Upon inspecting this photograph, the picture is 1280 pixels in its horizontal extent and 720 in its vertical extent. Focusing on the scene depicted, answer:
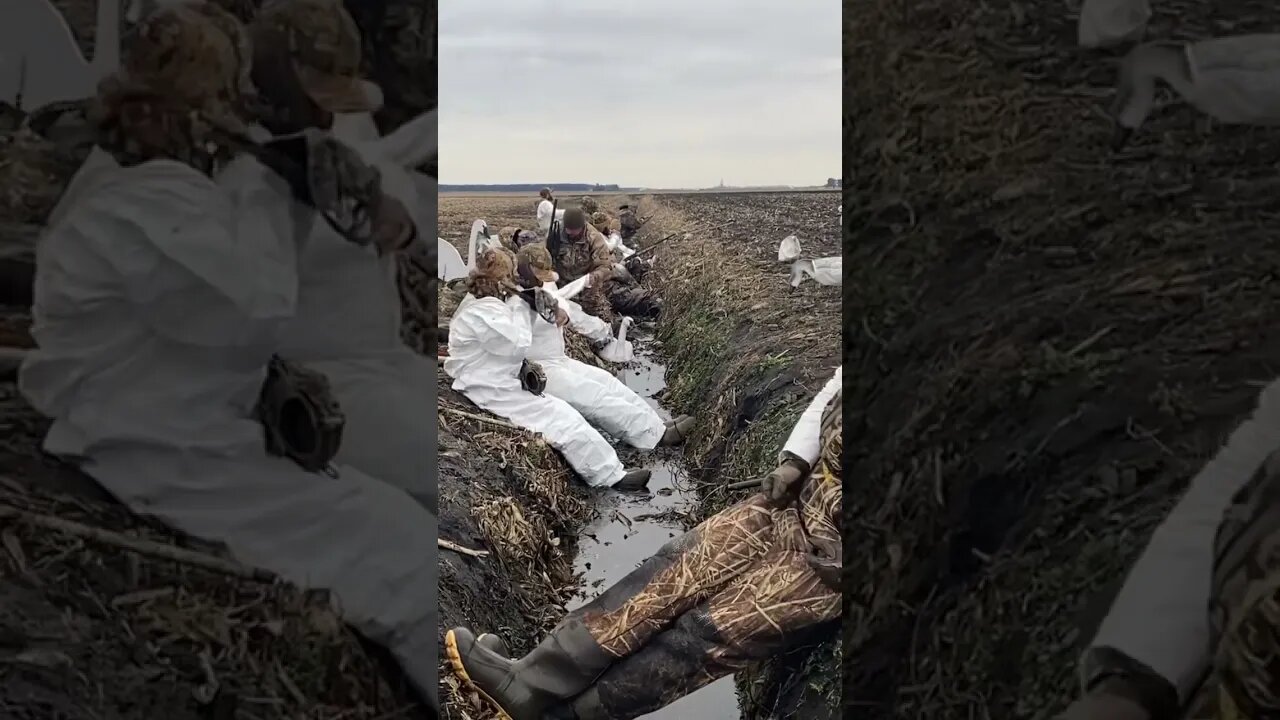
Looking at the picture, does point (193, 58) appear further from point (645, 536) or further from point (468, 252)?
point (645, 536)

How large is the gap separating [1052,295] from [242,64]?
3.97 feet

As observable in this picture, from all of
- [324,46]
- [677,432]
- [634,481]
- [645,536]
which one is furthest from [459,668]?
[324,46]

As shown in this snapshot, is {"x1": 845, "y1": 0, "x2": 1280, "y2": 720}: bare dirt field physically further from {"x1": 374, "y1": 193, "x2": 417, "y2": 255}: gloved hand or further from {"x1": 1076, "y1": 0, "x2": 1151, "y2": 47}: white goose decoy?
{"x1": 374, "y1": 193, "x2": 417, "y2": 255}: gloved hand

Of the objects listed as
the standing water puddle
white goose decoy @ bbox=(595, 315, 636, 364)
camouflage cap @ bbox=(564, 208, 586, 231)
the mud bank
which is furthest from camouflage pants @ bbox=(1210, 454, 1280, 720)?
white goose decoy @ bbox=(595, 315, 636, 364)

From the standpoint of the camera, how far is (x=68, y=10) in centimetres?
133

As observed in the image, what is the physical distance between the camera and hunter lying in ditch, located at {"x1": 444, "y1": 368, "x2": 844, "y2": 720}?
210 centimetres

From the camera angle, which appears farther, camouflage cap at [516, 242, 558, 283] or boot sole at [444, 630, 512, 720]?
camouflage cap at [516, 242, 558, 283]

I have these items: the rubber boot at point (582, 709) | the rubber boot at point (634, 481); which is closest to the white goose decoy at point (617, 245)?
the rubber boot at point (634, 481)

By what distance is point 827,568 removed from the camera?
2.08 metres

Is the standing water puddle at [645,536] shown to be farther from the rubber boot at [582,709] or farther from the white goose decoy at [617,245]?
the white goose decoy at [617,245]

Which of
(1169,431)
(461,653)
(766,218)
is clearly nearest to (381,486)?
(461,653)

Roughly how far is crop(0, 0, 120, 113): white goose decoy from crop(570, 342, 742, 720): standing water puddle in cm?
148

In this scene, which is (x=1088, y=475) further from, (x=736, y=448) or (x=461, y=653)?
(x=461, y=653)

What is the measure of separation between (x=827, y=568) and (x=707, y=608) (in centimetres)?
29
